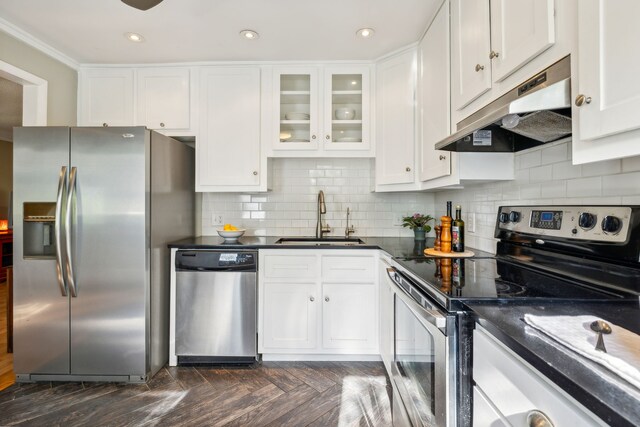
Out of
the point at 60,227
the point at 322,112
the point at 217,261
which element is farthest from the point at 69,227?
the point at 322,112

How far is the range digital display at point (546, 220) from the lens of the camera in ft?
4.05

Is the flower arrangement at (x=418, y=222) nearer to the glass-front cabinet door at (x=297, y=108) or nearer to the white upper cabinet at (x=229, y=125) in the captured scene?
the glass-front cabinet door at (x=297, y=108)

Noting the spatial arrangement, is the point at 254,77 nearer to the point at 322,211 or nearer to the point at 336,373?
the point at 322,211

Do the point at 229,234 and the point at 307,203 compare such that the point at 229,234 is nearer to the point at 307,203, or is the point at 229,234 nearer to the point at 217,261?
the point at 217,261

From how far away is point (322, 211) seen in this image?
8.86 feet

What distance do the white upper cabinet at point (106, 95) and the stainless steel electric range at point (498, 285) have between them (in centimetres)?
262

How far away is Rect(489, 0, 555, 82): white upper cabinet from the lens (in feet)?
3.11

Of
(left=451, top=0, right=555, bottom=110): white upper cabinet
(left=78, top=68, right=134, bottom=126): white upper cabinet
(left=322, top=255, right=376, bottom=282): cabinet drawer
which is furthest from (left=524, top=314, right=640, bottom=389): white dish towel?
(left=78, top=68, right=134, bottom=126): white upper cabinet

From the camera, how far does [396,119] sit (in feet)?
7.58

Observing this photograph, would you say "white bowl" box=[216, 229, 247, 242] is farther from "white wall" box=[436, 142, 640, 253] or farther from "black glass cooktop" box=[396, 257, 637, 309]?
"white wall" box=[436, 142, 640, 253]

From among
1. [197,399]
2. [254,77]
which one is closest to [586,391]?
[197,399]

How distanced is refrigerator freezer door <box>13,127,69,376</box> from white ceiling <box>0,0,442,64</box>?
737mm

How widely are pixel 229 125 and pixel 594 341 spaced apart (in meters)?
2.53

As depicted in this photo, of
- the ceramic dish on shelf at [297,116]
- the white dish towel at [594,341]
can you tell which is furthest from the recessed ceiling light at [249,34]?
the white dish towel at [594,341]
